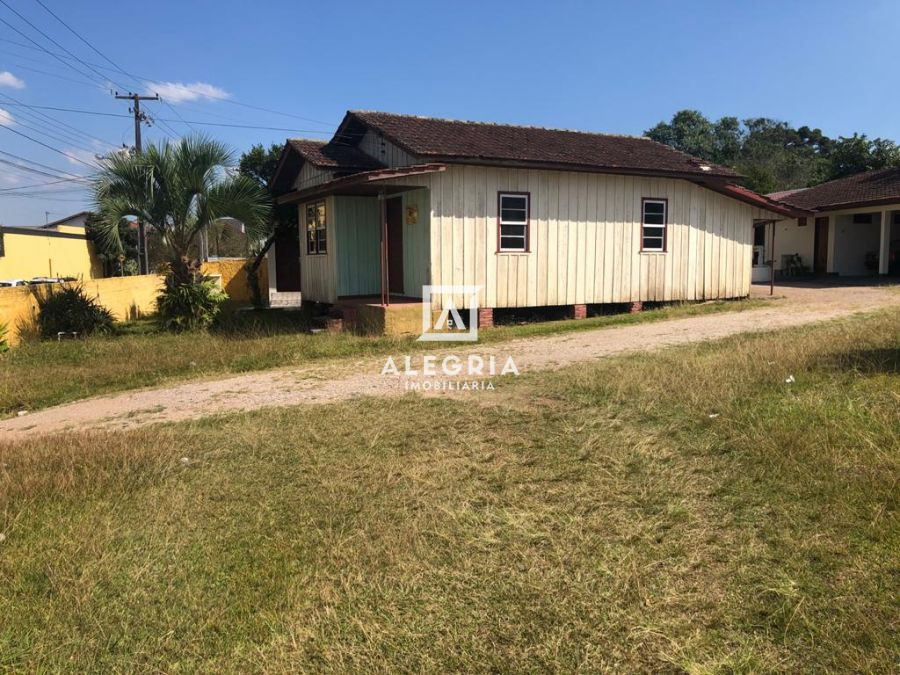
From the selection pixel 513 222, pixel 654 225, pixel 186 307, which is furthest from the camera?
pixel 654 225

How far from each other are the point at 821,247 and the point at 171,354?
75.2ft

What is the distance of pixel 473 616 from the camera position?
3219 millimetres

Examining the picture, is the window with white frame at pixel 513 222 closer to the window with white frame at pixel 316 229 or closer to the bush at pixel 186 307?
the window with white frame at pixel 316 229

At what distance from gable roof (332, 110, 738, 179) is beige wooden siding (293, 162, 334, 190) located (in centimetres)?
110

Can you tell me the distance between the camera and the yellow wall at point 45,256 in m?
26.7

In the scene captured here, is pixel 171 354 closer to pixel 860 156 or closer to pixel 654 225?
pixel 654 225

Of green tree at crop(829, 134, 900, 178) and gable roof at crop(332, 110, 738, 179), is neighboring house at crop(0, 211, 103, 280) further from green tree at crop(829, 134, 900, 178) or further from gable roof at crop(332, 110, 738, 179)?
green tree at crop(829, 134, 900, 178)

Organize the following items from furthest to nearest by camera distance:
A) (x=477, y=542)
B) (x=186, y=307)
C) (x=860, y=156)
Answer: (x=860, y=156) < (x=186, y=307) < (x=477, y=542)

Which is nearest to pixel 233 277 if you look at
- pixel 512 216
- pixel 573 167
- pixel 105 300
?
pixel 105 300

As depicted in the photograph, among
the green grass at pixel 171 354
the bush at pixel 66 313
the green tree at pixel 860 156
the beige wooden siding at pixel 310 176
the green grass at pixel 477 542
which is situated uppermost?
the green tree at pixel 860 156

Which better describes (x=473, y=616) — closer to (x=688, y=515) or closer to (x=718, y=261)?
(x=688, y=515)

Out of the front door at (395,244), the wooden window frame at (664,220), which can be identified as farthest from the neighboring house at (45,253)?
the wooden window frame at (664,220)

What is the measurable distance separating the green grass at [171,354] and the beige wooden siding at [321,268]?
1.03 meters

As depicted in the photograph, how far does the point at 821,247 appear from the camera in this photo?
24.1 meters
